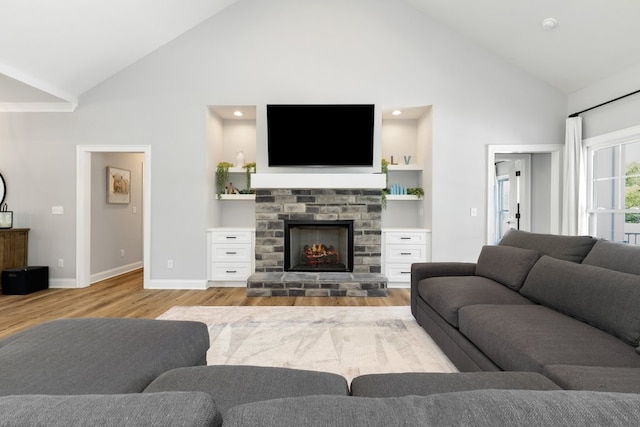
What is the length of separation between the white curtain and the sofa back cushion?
2178 millimetres

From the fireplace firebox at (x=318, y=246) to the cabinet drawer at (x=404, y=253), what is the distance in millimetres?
548

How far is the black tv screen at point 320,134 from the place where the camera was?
490 centimetres

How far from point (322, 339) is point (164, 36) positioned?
439 cm

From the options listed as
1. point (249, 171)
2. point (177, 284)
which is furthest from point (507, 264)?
point (177, 284)

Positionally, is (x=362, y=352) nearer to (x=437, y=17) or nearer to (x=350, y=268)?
(x=350, y=268)

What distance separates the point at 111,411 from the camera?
54 centimetres

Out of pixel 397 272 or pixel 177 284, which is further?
pixel 397 272

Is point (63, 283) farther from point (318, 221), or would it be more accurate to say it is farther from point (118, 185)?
point (318, 221)

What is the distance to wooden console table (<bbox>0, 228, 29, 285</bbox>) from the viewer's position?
15.3ft

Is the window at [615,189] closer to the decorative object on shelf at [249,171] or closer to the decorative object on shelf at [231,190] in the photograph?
the decorative object on shelf at [249,171]

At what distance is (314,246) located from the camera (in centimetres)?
534

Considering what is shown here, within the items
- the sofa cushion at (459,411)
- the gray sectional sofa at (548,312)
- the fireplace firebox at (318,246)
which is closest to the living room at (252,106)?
the fireplace firebox at (318,246)

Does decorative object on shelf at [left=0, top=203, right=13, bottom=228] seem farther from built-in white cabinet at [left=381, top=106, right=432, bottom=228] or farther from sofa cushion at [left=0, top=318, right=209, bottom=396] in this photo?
built-in white cabinet at [left=381, top=106, right=432, bottom=228]

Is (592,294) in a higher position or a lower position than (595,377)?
higher
